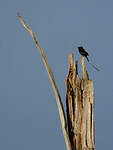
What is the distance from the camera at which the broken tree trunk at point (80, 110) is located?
1.75 m

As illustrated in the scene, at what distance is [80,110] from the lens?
177 centimetres

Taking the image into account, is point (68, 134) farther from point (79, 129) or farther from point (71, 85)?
point (71, 85)

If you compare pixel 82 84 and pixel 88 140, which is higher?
pixel 82 84

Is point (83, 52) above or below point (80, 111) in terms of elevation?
above

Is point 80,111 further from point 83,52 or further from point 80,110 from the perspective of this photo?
point 83,52

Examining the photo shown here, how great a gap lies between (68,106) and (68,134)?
12 cm

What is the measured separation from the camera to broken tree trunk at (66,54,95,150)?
1.75 metres

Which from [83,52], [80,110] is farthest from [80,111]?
[83,52]

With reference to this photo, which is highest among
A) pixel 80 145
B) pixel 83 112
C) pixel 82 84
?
pixel 82 84

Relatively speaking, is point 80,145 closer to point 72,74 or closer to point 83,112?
point 83,112

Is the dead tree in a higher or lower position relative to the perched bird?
lower

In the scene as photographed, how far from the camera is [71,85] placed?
5.87 ft

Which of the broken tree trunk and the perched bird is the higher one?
the perched bird

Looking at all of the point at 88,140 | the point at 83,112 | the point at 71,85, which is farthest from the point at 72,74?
the point at 88,140
